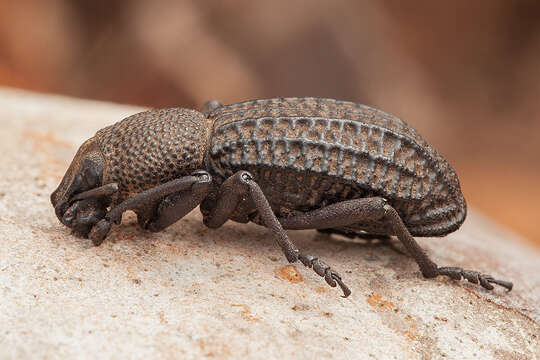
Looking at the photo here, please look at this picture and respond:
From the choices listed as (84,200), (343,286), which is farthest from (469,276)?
(84,200)

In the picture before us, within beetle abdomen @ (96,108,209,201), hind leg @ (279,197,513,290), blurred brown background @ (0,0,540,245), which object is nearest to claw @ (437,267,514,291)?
hind leg @ (279,197,513,290)

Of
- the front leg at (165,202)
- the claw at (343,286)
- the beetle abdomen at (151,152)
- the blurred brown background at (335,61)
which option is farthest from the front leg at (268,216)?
the blurred brown background at (335,61)

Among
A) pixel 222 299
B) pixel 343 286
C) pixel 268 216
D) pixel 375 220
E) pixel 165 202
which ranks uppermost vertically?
pixel 375 220

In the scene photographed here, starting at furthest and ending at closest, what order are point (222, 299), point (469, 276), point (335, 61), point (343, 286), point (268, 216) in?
point (335, 61)
point (469, 276)
point (268, 216)
point (343, 286)
point (222, 299)

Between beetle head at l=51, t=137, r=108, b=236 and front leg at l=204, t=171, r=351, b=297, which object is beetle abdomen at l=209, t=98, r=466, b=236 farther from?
beetle head at l=51, t=137, r=108, b=236

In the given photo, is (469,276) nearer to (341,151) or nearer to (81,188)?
(341,151)

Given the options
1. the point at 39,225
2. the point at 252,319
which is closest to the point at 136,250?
the point at 39,225
